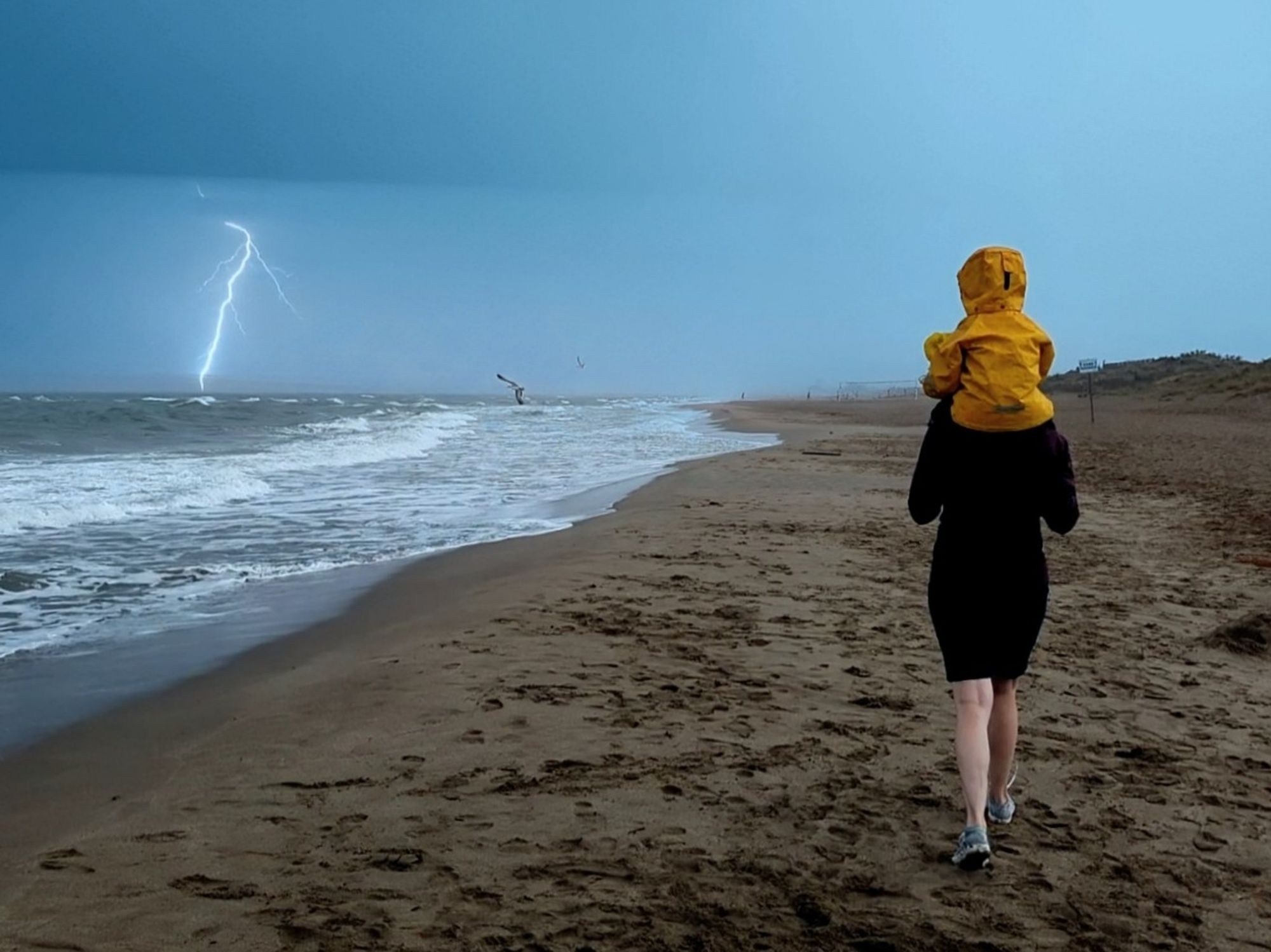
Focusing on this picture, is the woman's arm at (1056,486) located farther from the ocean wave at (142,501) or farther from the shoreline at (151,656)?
the ocean wave at (142,501)

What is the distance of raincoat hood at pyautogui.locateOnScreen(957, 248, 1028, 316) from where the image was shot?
325 cm

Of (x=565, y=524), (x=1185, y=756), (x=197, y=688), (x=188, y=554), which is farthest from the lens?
(x=565, y=524)

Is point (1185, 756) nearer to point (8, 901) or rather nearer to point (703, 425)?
point (8, 901)

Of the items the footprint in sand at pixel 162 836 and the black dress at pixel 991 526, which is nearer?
the black dress at pixel 991 526

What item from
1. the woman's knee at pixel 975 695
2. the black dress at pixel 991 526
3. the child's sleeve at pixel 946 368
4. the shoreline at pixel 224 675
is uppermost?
the child's sleeve at pixel 946 368

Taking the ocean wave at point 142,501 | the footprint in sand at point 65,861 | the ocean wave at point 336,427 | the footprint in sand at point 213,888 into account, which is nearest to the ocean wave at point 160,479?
the ocean wave at point 142,501

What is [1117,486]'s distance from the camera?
538 inches

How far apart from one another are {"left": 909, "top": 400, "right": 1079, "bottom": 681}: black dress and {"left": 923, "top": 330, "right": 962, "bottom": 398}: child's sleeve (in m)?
0.07

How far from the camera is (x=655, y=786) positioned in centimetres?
375

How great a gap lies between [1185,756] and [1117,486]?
35.2 feet

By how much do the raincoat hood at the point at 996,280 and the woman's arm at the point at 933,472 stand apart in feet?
1.21

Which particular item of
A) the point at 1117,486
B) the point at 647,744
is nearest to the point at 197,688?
the point at 647,744

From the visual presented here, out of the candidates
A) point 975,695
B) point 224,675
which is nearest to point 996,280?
point 975,695

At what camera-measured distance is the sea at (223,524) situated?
20.1 feet
